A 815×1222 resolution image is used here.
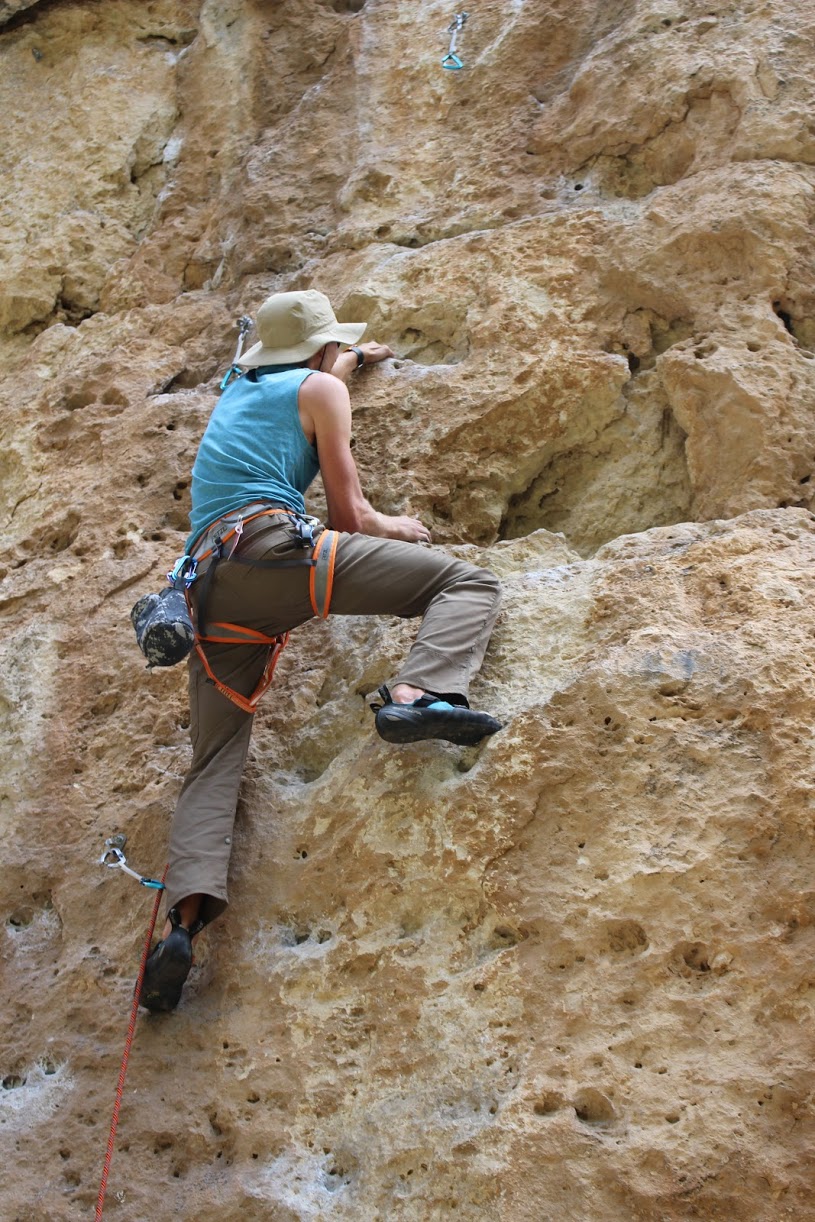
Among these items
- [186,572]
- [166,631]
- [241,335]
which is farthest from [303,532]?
[241,335]

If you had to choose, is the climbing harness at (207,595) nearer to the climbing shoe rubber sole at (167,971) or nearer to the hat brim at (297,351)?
the climbing shoe rubber sole at (167,971)

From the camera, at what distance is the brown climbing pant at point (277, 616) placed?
12.9 feet

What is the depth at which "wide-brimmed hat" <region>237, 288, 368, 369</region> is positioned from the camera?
14.8 feet

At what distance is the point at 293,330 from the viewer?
4.53 meters

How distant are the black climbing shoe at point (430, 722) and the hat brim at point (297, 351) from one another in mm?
1305

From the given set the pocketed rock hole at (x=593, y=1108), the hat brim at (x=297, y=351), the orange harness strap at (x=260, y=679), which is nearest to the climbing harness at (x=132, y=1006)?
the orange harness strap at (x=260, y=679)

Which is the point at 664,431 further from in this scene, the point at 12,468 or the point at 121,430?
the point at 12,468

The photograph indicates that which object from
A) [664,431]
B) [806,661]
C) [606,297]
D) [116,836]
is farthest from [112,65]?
[806,661]

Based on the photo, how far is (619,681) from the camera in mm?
3844

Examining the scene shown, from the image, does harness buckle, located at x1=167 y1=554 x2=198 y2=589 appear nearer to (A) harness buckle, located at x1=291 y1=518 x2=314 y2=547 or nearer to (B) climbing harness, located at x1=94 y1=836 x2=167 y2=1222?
(A) harness buckle, located at x1=291 y1=518 x2=314 y2=547

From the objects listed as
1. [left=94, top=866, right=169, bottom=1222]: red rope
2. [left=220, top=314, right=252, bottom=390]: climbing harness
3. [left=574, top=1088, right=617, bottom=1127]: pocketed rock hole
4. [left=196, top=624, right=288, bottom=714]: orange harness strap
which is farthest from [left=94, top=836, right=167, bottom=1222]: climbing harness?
[left=220, top=314, right=252, bottom=390]: climbing harness

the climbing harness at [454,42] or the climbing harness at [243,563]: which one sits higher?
the climbing harness at [454,42]

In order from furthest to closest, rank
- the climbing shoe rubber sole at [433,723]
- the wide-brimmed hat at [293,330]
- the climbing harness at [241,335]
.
A: the climbing harness at [241,335], the wide-brimmed hat at [293,330], the climbing shoe rubber sole at [433,723]

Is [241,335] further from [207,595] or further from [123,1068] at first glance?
[123,1068]
